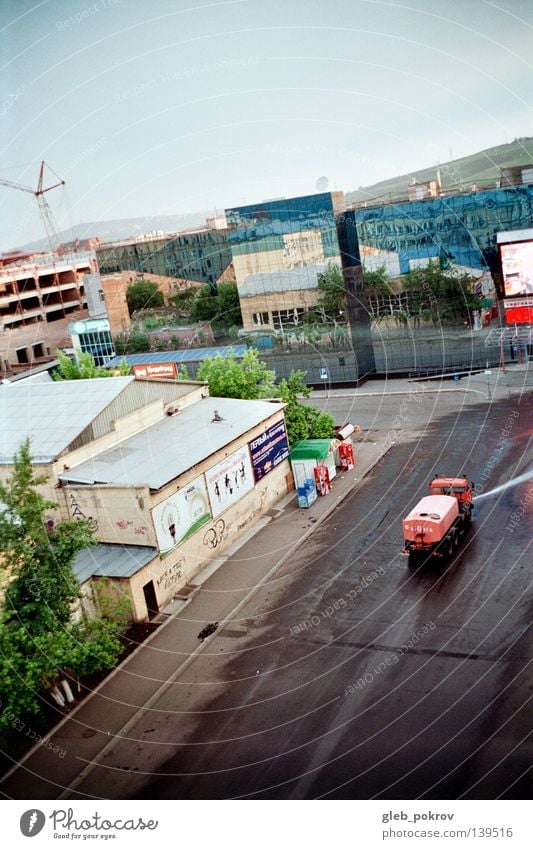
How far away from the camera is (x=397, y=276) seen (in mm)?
41938

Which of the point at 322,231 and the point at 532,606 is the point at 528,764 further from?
the point at 322,231

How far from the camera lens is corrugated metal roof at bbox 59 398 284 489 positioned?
2019 centimetres

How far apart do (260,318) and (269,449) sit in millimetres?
21146

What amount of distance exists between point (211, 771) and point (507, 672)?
572cm

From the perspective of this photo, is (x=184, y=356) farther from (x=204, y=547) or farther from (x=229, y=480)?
(x=204, y=547)

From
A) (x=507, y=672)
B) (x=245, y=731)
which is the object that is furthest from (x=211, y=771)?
(x=507, y=672)

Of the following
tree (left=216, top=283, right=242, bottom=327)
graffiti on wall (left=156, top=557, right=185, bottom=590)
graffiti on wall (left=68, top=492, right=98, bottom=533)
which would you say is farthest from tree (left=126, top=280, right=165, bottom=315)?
graffiti on wall (left=156, top=557, right=185, bottom=590)

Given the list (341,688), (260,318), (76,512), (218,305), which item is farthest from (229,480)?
(218,305)

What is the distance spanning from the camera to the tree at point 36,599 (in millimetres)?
13680

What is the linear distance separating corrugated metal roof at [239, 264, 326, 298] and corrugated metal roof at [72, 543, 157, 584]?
26809mm

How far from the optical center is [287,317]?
4453 cm

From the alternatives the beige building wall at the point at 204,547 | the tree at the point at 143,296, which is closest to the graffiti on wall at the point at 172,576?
the beige building wall at the point at 204,547

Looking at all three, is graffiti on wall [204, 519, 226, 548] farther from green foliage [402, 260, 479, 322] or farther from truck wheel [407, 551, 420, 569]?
green foliage [402, 260, 479, 322]

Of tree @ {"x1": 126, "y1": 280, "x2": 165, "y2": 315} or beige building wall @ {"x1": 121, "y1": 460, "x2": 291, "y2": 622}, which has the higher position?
tree @ {"x1": 126, "y1": 280, "x2": 165, "y2": 315}
